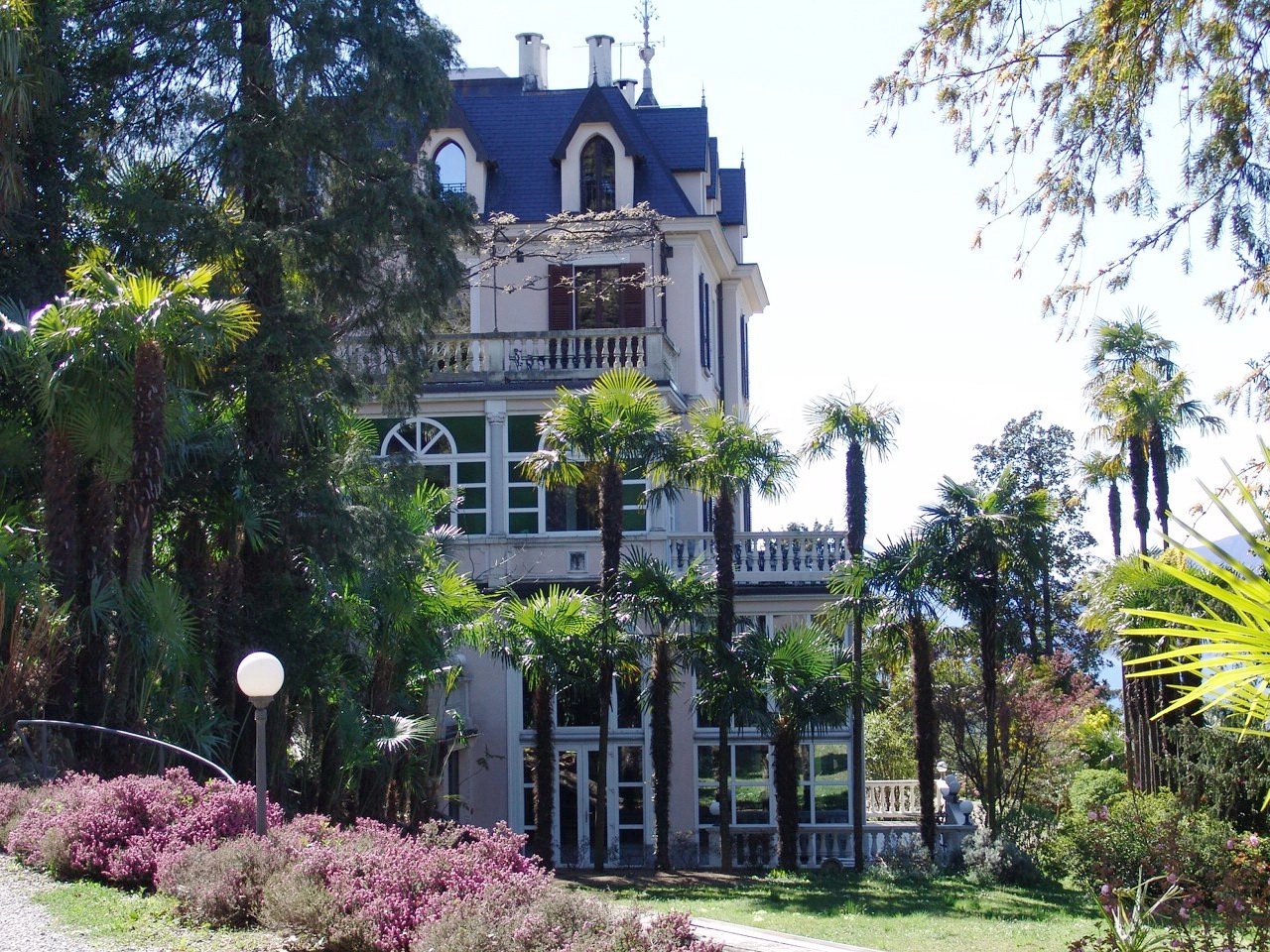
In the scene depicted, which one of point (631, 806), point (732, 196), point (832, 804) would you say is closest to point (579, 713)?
point (631, 806)

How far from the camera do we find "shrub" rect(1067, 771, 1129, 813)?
72.2 ft

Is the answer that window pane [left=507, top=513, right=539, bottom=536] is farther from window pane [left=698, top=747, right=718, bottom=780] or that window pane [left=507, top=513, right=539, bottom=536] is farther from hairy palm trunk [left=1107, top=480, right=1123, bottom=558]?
hairy palm trunk [left=1107, top=480, right=1123, bottom=558]

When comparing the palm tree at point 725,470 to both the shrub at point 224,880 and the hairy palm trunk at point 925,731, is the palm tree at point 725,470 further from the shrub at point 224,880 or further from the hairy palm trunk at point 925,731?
the shrub at point 224,880

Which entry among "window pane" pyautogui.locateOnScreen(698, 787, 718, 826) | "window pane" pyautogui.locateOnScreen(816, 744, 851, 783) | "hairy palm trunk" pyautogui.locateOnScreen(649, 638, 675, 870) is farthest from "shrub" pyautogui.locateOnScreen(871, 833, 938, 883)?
"window pane" pyautogui.locateOnScreen(698, 787, 718, 826)

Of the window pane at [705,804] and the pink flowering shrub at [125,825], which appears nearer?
the pink flowering shrub at [125,825]

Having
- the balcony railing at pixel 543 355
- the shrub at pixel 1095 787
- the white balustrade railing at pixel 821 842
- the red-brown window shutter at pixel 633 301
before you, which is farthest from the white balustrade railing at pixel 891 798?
the red-brown window shutter at pixel 633 301

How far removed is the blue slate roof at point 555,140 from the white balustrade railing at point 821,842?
12.4 m

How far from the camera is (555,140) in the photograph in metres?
30.9

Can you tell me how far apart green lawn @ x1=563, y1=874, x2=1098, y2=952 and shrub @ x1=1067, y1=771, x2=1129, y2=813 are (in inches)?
158

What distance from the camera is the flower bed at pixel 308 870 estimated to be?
741 cm

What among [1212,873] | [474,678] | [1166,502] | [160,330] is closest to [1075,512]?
[1166,502]

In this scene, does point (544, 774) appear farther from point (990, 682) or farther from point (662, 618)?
point (990, 682)

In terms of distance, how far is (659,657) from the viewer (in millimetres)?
20453

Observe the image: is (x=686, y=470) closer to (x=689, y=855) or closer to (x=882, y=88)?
(x=689, y=855)
